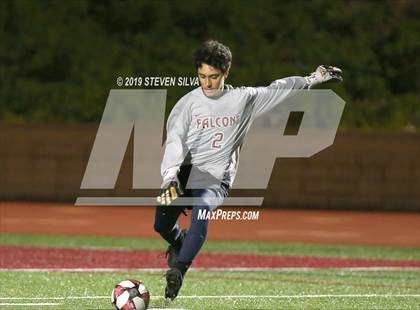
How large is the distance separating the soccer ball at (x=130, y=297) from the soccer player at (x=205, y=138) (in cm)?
22

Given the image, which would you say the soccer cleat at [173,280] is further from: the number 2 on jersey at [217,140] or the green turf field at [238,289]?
the number 2 on jersey at [217,140]

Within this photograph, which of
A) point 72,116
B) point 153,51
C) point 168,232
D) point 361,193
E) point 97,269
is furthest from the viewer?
point 153,51

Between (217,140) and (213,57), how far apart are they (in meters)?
0.69

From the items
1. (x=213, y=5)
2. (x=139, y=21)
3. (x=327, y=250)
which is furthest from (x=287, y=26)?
(x=327, y=250)

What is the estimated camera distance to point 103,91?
73.6 feet

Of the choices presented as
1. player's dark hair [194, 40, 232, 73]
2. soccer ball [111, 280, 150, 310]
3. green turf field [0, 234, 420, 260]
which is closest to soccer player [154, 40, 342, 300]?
player's dark hair [194, 40, 232, 73]

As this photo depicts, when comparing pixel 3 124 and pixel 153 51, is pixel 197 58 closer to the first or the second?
pixel 3 124

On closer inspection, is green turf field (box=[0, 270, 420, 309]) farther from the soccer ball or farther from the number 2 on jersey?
the number 2 on jersey

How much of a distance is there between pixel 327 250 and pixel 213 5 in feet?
35.9

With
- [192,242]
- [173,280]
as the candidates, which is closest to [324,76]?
[192,242]

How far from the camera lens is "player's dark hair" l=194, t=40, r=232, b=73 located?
7242 millimetres

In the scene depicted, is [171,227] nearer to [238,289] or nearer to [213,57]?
[213,57]

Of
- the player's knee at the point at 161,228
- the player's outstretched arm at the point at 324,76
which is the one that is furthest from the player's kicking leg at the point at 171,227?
the player's outstretched arm at the point at 324,76

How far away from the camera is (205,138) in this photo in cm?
758
